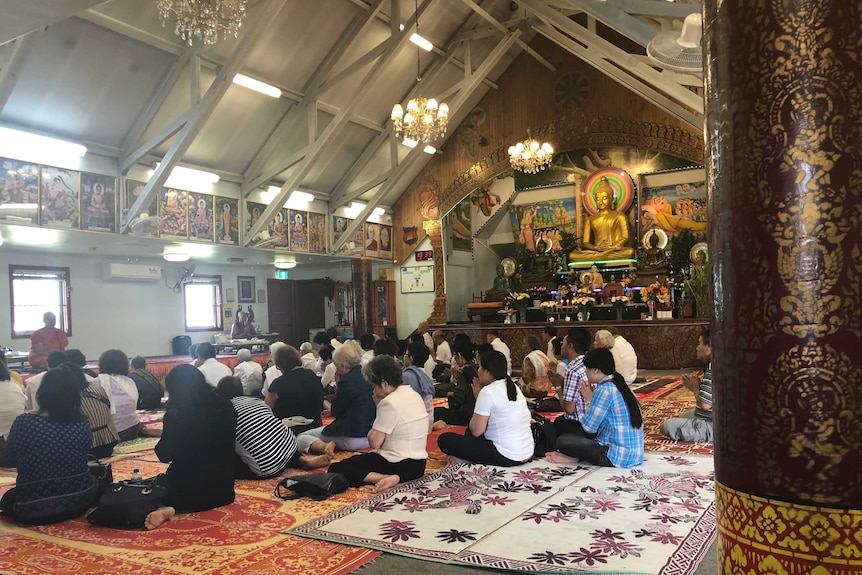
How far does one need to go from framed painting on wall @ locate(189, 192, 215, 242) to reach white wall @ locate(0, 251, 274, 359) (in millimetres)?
2524

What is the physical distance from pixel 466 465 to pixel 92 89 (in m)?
7.05

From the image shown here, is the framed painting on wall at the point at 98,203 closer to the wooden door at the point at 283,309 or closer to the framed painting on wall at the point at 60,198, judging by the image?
the framed painting on wall at the point at 60,198

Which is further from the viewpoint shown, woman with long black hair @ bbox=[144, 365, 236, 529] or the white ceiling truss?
the white ceiling truss

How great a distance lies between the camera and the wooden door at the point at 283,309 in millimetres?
15711

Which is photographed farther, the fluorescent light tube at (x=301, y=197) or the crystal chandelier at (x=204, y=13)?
the fluorescent light tube at (x=301, y=197)

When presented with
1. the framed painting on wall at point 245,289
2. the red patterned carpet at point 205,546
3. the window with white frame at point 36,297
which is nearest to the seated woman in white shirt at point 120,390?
the red patterned carpet at point 205,546

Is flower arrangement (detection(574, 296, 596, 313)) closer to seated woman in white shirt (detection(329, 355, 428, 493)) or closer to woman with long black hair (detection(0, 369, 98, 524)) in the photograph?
seated woman in white shirt (detection(329, 355, 428, 493))

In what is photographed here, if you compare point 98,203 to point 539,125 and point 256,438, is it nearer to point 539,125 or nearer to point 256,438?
point 256,438

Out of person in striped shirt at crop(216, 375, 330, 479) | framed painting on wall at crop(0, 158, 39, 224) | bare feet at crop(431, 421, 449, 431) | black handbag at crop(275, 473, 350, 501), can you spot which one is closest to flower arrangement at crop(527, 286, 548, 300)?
bare feet at crop(431, 421, 449, 431)

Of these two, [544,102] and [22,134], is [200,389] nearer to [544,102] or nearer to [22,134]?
[22,134]

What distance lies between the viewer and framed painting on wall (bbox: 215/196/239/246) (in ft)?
37.0

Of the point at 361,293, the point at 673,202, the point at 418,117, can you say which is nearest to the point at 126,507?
the point at 418,117

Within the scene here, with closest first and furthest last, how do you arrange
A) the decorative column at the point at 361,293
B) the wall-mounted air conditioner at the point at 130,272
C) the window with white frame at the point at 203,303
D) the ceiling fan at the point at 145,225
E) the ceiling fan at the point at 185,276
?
the ceiling fan at the point at 145,225
the wall-mounted air conditioner at the point at 130,272
the ceiling fan at the point at 185,276
the window with white frame at the point at 203,303
the decorative column at the point at 361,293

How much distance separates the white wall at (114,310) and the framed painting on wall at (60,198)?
2707 mm
